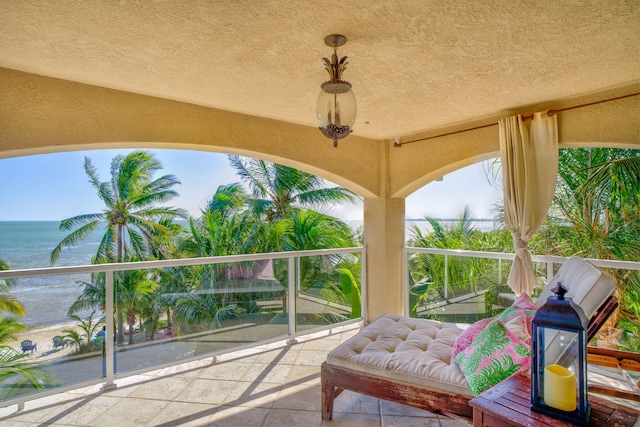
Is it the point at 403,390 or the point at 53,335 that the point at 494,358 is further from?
the point at 53,335

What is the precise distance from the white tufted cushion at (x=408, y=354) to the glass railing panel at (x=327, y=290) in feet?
4.53

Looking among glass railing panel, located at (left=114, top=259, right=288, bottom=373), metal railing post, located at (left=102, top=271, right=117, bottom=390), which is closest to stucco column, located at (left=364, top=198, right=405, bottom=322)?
glass railing panel, located at (left=114, top=259, right=288, bottom=373)

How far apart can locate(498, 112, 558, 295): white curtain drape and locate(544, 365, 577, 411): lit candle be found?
7.11ft

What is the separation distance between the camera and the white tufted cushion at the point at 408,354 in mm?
1947

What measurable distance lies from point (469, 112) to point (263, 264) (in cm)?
259

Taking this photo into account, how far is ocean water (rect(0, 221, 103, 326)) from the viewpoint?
2617mm

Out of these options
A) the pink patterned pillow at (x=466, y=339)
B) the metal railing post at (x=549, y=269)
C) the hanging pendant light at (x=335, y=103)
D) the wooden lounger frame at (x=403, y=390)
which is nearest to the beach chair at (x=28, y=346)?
the wooden lounger frame at (x=403, y=390)

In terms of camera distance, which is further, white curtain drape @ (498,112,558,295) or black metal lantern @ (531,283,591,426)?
white curtain drape @ (498,112,558,295)

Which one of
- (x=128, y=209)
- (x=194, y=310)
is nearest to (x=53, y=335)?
(x=194, y=310)

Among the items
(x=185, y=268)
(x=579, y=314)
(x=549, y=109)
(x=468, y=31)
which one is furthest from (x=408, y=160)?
(x=579, y=314)

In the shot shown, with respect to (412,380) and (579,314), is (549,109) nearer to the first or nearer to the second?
(579,314)

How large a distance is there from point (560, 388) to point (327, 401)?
1.42 meters

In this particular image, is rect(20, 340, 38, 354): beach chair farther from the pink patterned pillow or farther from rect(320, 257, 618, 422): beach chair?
the pink patterned pillow

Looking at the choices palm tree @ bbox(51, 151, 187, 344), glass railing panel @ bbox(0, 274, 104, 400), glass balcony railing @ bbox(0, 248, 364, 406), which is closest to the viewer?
glass railing panel @ bbox(0, 274, 104, 400)
